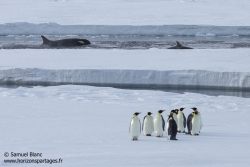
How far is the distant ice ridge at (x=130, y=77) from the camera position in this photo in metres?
9.77

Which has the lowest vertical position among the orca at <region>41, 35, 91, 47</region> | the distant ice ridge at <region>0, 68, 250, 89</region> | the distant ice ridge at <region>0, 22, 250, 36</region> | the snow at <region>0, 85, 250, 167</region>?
the snow at <region>0, 85, 250, 167</region>

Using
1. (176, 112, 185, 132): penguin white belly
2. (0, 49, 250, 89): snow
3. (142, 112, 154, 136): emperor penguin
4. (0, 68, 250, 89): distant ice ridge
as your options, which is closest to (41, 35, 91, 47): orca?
(0, 49, 250, 89): snow

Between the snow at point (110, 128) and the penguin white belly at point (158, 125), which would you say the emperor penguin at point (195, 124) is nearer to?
the snow at point (110, 128)

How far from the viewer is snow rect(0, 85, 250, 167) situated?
15.0ft

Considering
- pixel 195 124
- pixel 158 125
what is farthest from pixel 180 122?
pixel 158 125

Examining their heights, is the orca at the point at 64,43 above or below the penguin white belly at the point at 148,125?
above

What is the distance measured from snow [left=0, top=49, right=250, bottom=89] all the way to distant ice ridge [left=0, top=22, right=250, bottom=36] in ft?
21.6

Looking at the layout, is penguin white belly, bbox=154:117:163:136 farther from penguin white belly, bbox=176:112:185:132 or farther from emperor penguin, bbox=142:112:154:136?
penguin white belly, bbox=176:112:185:132

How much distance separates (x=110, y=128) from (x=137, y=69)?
4.47 meters

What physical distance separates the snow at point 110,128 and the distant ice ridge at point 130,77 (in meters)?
1.01

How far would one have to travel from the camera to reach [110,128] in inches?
235

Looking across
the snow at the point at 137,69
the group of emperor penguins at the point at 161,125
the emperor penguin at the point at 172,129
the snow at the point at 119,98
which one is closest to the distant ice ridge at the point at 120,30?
the snow at the point at 119,98

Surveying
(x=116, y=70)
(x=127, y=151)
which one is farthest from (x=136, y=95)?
(x=127, y=151)

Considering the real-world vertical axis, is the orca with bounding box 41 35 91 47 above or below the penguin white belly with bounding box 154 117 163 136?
above
